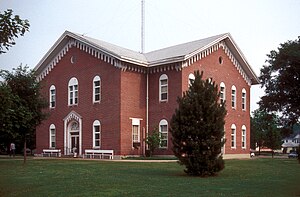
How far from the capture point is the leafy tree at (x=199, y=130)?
1944 centimetres

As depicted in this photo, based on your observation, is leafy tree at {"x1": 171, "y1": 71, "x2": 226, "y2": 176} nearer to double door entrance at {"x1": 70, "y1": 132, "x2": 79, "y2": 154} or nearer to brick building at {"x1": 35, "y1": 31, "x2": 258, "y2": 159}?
brick building at {"x1": 35, "y1": 31, "x2": 258, "y2": 159}

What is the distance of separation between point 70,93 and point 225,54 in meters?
15.7

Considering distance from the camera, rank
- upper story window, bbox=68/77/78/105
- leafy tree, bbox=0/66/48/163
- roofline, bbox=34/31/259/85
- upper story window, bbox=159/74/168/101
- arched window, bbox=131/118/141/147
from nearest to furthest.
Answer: leafy tree, bbox=0/66/48/163 → roofline, bbox=34/31/259/85 → arched window, bbox=131/118/141/147 → upper story window, bbox=159/74/168/101 → upper story window, bbox=68/77/78/105

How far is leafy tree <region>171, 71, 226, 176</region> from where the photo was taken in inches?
765

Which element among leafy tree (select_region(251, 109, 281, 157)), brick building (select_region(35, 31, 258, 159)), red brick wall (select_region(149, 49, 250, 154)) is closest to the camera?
brick building (select_region(35, 31, 258, 159))

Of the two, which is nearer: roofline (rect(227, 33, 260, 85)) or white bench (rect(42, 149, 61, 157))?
roofline (rect(227, 33, 260, 85))

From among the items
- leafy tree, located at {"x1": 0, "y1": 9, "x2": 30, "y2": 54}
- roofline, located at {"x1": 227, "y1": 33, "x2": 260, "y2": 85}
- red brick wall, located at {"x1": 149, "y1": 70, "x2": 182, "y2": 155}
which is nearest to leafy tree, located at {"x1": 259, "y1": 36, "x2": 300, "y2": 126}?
roofline, located at {"x1": 227, "y1": 33, "x2": 260, "y2": 85}

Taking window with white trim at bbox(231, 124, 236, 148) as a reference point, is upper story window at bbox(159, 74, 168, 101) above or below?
above

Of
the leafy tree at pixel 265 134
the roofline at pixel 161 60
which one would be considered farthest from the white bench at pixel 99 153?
the leafy tree at pixel 265 134

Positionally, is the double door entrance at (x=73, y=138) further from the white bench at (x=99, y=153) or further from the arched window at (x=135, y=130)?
the arched window at (x=135, y=130)

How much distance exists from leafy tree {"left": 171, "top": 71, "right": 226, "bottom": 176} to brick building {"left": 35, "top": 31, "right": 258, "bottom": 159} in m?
14.1

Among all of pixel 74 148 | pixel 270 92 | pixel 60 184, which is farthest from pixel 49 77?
pixel 60 184

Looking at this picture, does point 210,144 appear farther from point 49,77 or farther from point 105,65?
point 49,77

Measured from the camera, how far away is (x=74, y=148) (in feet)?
125
